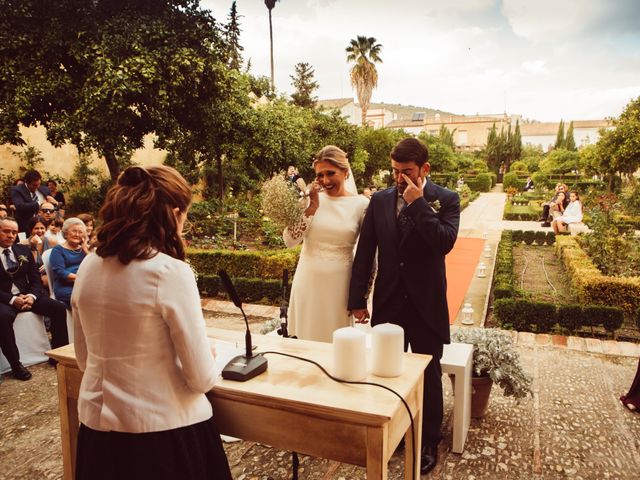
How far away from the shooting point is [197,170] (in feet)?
63.3

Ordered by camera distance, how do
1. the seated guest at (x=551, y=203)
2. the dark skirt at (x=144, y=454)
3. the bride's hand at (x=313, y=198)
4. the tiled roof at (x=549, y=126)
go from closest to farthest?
the dark skirt at (x=144, y=454), the bride's hand at (x=313, y=198), the seated guest at (x=551, y=203), the tiled roof at (x=549, y=126)

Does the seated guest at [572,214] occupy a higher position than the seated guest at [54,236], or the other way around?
the seated guest at [54,236]

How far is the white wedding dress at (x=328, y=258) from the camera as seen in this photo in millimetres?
3090

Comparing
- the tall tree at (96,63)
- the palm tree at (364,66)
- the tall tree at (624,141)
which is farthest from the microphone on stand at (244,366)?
the palm tree at (364,66)

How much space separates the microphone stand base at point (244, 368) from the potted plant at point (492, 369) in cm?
189

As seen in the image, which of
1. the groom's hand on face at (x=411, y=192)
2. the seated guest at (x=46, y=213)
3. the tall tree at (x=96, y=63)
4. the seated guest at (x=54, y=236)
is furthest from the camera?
the tall tree at (x=96, y=63)

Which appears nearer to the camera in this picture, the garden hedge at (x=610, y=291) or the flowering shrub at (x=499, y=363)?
the flowering shrub at (x=499, y=363)

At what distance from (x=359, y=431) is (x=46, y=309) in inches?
165

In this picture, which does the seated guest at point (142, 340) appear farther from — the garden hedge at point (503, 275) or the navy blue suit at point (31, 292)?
the garden hedge at point (503, 275)

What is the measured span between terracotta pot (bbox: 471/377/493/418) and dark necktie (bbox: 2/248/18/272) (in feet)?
14.4

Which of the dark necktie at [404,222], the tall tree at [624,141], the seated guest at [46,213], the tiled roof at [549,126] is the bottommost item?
the seated guest at [46,213]

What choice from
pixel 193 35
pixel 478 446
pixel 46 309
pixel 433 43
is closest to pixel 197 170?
pixel 193 35

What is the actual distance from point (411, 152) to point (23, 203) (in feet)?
23.9

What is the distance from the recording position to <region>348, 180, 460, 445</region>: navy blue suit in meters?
2.72
